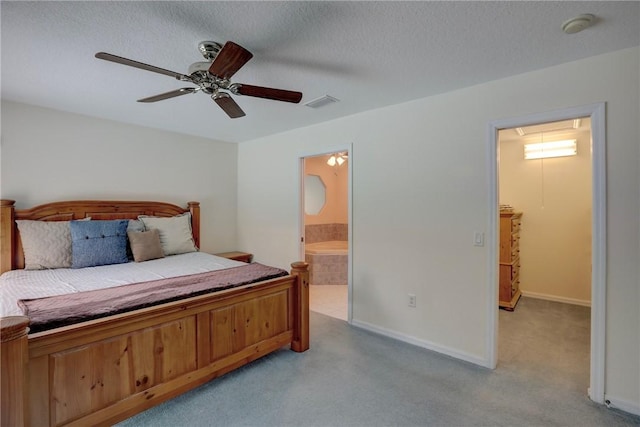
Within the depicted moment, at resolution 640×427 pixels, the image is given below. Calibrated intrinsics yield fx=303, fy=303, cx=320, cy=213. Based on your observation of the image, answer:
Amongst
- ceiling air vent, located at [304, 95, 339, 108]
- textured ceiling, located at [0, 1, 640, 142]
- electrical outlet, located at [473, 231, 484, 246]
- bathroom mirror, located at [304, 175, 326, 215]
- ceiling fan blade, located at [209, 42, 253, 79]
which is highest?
ceiling air vent, located at [304, 95, 339, 108]

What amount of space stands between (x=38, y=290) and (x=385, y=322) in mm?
2866

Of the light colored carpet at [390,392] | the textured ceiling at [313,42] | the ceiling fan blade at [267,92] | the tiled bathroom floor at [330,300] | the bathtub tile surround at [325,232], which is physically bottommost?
the light colored carpet at [390,392]

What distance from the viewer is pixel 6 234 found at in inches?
113

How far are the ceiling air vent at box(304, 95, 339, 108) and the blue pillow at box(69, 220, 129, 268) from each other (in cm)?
237

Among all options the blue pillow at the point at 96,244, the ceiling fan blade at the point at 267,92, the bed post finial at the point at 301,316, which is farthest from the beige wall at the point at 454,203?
the blue pillow at the point at 96,244

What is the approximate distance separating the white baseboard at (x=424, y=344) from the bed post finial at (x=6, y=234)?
3454mm

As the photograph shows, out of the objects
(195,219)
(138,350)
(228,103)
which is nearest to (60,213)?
(195,219)

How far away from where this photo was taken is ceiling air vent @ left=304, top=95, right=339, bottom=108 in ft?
9.14

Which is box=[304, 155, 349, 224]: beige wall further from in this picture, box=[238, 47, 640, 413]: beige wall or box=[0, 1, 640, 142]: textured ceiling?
box=[0, 1, 640, 142]: textured ceiling

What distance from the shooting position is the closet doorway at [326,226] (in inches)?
201

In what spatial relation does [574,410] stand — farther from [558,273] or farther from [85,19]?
[85,19]

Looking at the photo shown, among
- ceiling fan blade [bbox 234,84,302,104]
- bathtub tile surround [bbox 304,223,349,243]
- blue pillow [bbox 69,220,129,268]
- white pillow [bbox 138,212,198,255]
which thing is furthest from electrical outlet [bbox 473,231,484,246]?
bathtub tile surround [bbox 304,223,349,243]

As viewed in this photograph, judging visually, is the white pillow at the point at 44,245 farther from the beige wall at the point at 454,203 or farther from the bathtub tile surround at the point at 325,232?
the bathtub tile surround at the point at 325,232

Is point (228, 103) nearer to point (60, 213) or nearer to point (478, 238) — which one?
point (478, 238)
